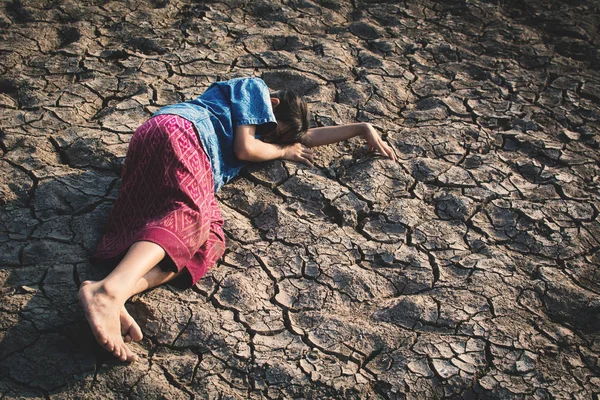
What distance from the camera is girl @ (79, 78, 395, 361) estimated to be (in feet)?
6.47

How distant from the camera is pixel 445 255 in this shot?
8.43 feet

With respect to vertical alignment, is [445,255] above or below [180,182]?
below

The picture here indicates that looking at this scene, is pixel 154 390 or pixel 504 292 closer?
pixel 154 390

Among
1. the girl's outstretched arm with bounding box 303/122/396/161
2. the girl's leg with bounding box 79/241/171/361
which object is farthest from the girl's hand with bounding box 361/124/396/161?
the girl's leg with bounding box 79/241/171/361

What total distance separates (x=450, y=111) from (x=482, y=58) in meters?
0.73

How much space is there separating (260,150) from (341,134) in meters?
0.46

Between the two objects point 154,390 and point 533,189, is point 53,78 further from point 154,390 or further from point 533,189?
point 533,189

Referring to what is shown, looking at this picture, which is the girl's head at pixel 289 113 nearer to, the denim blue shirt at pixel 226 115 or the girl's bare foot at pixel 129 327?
the denim blue shirt at pixel 226 115

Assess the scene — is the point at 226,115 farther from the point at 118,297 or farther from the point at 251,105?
the point at 118,297

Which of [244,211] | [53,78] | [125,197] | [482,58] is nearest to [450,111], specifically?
[482,58]

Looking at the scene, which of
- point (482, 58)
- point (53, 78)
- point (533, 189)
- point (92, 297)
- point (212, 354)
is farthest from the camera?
point (482, 58)

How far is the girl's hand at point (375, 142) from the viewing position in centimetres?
299

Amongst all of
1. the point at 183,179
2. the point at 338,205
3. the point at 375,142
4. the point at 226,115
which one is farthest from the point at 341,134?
the point at 183,179

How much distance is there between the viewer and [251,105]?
273 cm
